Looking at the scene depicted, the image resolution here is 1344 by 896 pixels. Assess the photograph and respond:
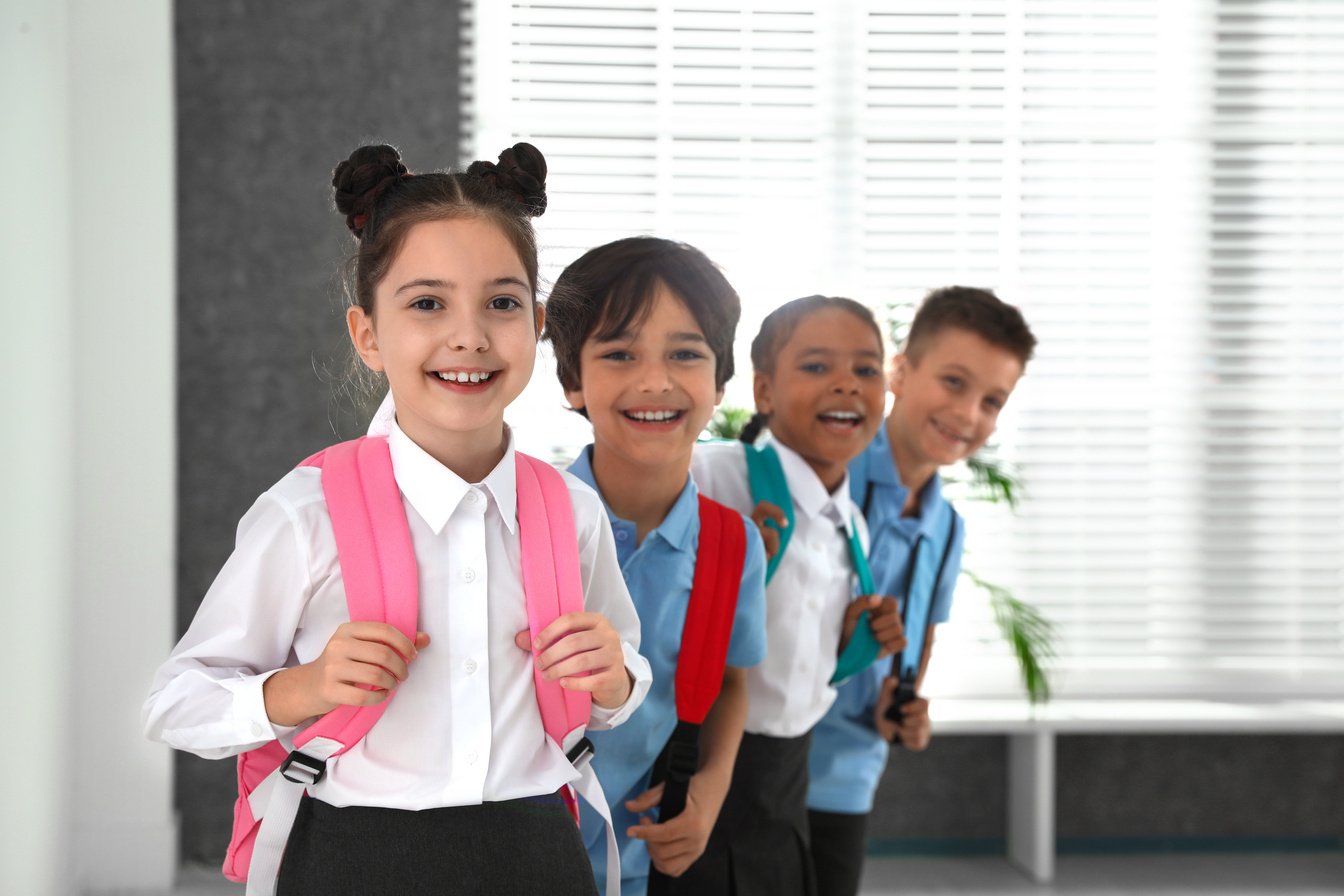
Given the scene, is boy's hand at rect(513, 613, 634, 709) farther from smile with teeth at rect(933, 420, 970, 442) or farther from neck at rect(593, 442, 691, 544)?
smile with teeth at rect(933, 420, 970, 442)

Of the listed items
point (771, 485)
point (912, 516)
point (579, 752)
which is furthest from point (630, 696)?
point (912, 516)

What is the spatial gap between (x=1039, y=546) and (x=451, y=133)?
2.17 meters

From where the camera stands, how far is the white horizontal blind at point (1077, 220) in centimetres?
346

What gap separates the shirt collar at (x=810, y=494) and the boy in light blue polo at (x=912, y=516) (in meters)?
0.26

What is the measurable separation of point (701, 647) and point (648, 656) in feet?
0.22

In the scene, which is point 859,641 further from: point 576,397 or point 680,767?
point 576,397

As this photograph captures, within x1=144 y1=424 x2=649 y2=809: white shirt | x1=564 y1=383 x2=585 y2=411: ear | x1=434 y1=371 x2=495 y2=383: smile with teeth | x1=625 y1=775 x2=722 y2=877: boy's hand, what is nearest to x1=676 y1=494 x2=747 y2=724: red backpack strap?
x1=625 y1=775 x2=722 y2=877: boy's hand

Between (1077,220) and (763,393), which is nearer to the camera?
(763,393)

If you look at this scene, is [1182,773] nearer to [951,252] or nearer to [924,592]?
[951,252]

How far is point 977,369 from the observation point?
2.11 m

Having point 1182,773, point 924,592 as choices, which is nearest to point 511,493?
point 924,592

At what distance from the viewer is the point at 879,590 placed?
2002 mm

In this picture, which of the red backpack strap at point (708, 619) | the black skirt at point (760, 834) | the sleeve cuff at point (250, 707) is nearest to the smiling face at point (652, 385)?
the red backpack strap at point (708, 619)

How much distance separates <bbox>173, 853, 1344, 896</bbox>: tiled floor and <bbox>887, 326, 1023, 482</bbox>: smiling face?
1669 millimetres
